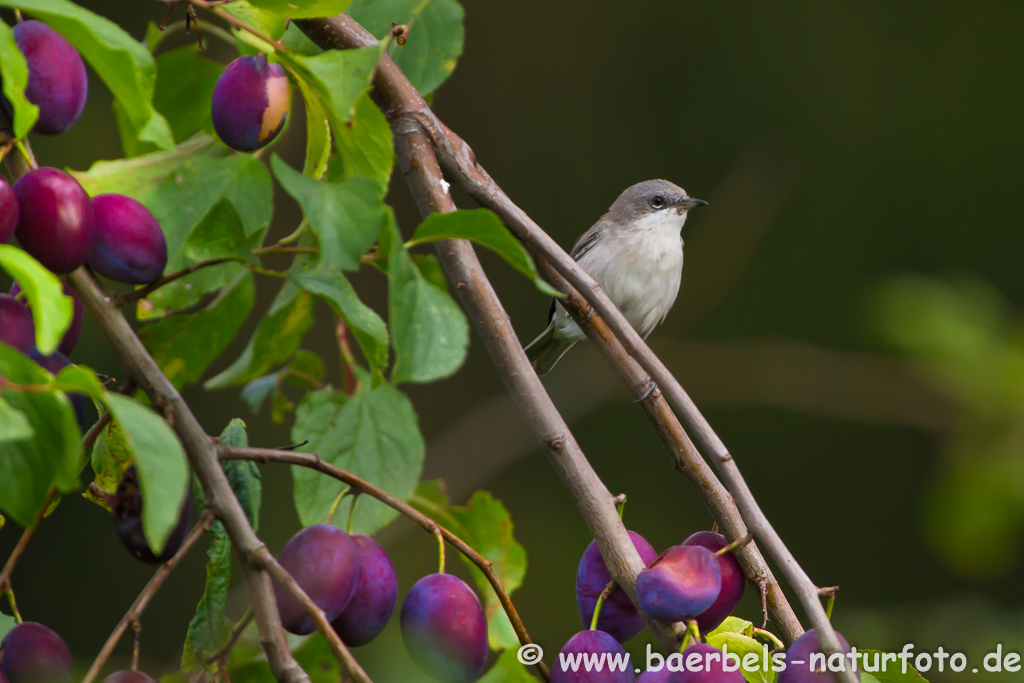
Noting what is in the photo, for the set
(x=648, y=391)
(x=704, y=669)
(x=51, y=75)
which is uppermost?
(x=51, y=75)

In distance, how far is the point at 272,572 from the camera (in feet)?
1.92

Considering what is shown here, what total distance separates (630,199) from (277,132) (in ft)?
7.38

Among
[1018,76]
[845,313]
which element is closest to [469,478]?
[845,313]

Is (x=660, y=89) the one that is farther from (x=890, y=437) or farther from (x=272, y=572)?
(x=272, y=572)

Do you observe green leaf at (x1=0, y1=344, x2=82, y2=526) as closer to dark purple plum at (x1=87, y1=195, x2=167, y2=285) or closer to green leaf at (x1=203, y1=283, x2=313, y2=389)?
dark purple plum at (x1=87, y1=195, x2=167, y2=285)

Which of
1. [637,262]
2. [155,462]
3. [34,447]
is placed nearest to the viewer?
[155,462]

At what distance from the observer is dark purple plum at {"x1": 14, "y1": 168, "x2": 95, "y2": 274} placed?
2.15 feet

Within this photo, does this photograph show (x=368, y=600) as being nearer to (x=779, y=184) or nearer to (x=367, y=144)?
(x=367, y=144)

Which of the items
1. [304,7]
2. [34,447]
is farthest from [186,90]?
[34,447]

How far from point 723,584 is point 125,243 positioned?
547 millimetres

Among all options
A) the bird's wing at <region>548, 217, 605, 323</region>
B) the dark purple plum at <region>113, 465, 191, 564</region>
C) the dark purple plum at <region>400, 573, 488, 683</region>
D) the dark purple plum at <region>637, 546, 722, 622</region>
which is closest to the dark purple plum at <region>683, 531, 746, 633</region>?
the dark purple plum at <region>637, 546, 722, 622</region>

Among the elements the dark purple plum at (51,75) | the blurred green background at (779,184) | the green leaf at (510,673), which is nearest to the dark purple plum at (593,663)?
the green leaf at (510,673)

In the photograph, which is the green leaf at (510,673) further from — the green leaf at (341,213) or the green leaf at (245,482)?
the green leaf at (341,213)

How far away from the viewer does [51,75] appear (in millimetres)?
701
